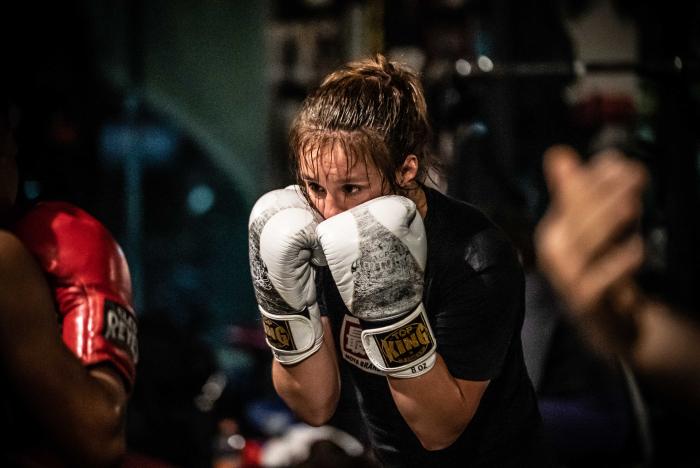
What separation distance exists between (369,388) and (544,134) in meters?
1.60

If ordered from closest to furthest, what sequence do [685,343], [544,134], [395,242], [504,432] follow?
[685,343]
[395,242]
[504,432]
[544,134]

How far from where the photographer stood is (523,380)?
4.11ft

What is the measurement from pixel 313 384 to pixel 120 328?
0.31 metres

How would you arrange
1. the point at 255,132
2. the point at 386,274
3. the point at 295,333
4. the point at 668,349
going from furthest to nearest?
the point at 255,132
the point at 295,333
the point at 386,274
the point at 668,349

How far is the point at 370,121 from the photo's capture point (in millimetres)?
1160

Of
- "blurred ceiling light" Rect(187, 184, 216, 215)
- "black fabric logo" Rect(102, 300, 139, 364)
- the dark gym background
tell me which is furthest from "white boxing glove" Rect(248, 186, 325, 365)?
"blurred ceiling light" Rect(187, 184, 216, 215)

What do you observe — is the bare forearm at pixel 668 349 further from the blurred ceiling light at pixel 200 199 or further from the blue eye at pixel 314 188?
the blurred ceiling light at pixel 200 199

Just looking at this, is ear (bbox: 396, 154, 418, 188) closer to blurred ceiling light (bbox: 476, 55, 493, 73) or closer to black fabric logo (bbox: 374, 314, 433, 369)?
black fabric logo (bbox: 374, 314, 433, 369)

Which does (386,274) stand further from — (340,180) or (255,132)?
(255,132)

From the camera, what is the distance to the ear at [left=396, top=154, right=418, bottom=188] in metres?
1.19

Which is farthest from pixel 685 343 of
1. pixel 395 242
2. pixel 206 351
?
pixel 206 351

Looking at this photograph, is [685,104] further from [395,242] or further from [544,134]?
[395,242]

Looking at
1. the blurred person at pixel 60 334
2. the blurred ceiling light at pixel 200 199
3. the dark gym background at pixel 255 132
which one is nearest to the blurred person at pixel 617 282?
the blurred person at pixel 60 334

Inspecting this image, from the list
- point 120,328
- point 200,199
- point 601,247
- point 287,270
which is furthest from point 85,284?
point 200,199
